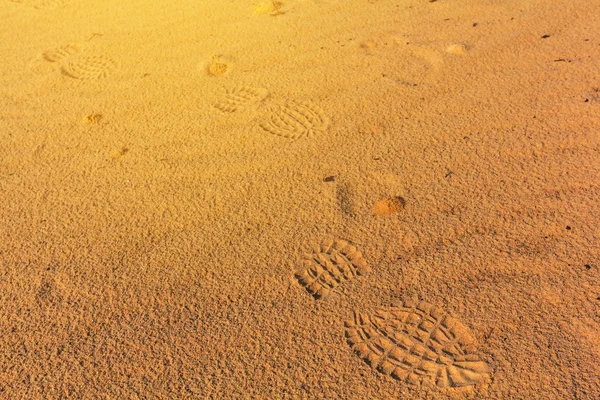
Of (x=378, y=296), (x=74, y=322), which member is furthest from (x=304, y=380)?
(x=74, y=322)

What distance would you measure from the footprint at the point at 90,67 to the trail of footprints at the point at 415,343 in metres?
2.09

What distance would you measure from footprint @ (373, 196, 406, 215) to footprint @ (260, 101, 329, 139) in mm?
601

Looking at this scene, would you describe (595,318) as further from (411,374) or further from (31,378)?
(31,378)

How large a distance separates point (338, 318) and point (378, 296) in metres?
0.17

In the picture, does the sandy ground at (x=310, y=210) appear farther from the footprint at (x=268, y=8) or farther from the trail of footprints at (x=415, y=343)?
the footprint at (x=268, y=8)

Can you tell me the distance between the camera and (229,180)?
2541 mm

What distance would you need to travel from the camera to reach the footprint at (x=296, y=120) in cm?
279

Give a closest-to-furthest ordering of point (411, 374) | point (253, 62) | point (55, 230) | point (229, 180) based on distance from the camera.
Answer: point (411, 374) < point (55, 230) < point (229, 180) < point (253, 62)

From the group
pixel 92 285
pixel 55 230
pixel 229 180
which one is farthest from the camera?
pixel 229 180

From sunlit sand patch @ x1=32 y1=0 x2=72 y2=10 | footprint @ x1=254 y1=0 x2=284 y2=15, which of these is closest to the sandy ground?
footprint @ x1=254 y1=0 x2=284 y2=15

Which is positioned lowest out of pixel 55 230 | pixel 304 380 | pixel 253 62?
pixel 304 380

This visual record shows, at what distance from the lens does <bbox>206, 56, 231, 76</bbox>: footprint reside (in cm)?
329

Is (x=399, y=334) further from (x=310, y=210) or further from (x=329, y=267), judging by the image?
(x=310, y=210)

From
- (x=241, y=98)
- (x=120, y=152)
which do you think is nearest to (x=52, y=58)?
(x=120, y=152)
